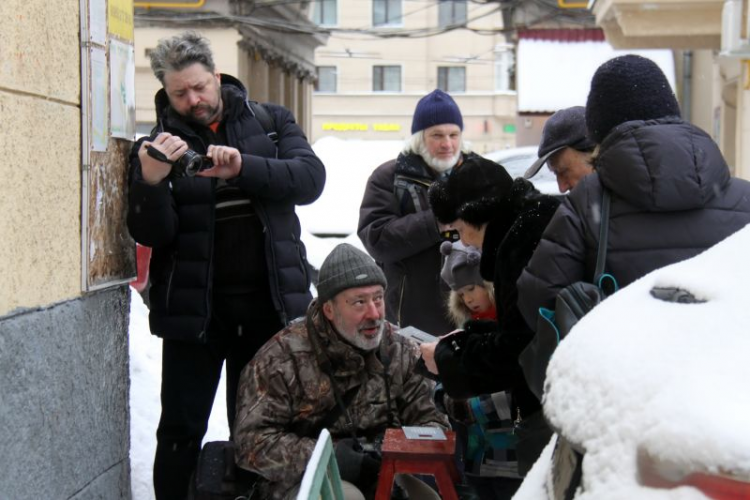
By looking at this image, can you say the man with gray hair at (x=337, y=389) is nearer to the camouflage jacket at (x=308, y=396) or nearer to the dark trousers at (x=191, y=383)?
the camouflage jacket at (x=308, y=396)

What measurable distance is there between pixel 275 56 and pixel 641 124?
2367 centimetres

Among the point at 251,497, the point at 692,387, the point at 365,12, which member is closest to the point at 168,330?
the point at 251,497

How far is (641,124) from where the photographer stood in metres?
2.79

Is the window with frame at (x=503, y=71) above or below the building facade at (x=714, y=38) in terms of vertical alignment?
above

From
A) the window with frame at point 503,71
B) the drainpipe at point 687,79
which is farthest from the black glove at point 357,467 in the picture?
the window with frame at point 503,71

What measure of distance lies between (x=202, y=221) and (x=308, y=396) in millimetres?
819

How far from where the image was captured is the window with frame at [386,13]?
42.3m

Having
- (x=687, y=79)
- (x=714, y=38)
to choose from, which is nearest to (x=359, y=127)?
(x=687, y=79)

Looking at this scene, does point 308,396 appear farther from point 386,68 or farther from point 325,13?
point 325,13

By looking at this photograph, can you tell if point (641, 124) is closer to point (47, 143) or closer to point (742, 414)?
point (742, 414)

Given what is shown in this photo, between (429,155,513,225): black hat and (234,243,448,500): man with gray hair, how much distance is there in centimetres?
51

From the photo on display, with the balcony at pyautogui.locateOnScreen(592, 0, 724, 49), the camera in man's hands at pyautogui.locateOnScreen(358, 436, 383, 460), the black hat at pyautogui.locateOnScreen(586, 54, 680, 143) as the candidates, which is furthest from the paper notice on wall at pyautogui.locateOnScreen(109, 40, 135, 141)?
the balcony at pyautogui.locateOnScreen(592, 0, 724, 49)

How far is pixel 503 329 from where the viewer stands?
3.28m

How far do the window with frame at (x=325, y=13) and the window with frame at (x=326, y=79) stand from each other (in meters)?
1.74
